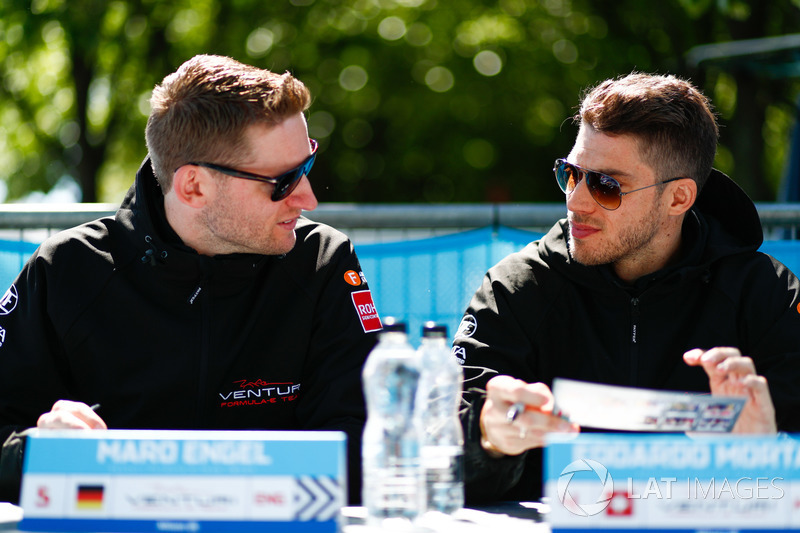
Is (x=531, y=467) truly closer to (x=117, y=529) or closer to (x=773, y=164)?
(x=117, y=529)

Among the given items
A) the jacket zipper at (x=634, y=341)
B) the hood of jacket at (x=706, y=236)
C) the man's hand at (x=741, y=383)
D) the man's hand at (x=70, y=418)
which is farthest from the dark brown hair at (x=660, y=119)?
the man's hand at (x=70, y=418)

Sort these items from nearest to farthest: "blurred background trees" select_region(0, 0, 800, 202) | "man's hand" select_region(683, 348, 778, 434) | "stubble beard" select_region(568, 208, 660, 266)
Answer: "man's hand" select_region(683, 348, 778, 434), "stubble beard" select_region(568, 208, 660, 266), "blurred background trees" select_region(0, 0, 800, 202)

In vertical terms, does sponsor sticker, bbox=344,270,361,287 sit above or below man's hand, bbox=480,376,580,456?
above

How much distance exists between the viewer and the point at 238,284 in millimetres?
2887

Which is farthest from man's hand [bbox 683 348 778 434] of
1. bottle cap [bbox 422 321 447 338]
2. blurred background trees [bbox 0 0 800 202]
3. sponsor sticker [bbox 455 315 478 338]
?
blurred background trees [bbox 0 0 800 202]

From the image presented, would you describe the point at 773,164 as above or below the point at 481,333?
above

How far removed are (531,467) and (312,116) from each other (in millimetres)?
13612

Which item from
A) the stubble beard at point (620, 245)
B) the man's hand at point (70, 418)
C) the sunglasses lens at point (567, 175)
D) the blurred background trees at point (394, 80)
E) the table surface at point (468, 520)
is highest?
the blurred background trees at point (394, 80)

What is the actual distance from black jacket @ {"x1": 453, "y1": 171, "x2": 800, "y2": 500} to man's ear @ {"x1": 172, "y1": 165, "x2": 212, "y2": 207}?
950 mm

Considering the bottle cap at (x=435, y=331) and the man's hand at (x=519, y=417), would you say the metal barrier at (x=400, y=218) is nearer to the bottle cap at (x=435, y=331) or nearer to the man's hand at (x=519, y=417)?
the man's hand at (x=519, y=417)

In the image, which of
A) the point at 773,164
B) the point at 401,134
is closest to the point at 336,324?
the point at 401,134

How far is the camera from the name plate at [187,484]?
1782 millimetres

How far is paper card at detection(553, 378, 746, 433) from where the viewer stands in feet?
6.04

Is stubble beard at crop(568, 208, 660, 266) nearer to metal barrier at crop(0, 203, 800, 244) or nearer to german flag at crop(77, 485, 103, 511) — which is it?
metal barrier at crop(0, 203, 800, 244)
